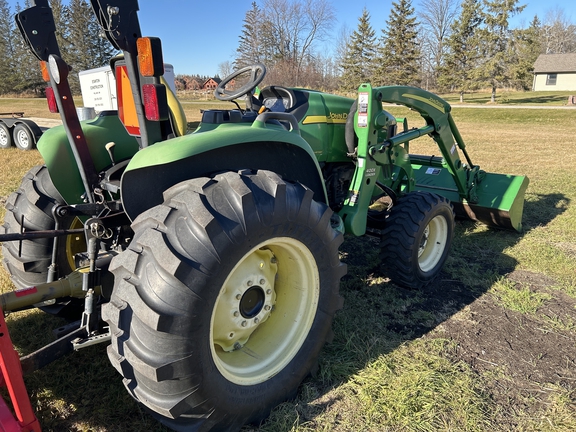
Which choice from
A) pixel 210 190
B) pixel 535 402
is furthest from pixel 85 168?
pixel 535 402

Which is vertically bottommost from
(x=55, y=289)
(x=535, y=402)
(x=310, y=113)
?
(x=535, y=402)

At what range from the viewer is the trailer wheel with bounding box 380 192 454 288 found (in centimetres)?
350

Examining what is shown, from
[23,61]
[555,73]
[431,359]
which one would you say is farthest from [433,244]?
[555,73]

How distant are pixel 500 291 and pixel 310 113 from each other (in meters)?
2.13

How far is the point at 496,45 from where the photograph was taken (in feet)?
113

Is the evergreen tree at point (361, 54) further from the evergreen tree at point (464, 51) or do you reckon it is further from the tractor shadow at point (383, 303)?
the tractor shadow at point (383, 303)

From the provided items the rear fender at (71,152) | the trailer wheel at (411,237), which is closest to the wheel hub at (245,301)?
the rear fender at (71,152)

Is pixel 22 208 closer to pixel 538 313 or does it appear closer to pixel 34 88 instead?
pixel 538 313

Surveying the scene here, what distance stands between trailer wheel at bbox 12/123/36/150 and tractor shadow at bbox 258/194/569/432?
1010 cm

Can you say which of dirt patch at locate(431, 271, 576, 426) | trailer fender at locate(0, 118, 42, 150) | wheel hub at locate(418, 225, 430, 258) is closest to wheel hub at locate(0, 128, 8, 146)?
trailer fender at locate(0, 118, 42, 150)

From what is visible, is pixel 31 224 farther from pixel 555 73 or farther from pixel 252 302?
pixel 555 73

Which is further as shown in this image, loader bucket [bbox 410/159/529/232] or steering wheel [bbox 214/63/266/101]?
loader bucket [bbox 410/159/529/232]

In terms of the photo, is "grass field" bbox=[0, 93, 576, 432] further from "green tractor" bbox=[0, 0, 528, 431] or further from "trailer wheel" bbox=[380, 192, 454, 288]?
"green tractor" bbox=[0, 0, 528, 431]

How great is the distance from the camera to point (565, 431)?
7.30 feet
